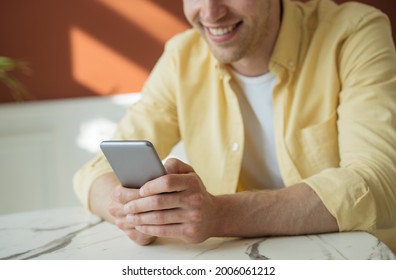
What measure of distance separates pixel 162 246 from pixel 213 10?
1.88 ft

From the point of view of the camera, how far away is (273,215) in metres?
0.92

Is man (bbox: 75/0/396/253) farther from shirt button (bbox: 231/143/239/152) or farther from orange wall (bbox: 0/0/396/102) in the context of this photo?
orange wall (bbox: 0/0/396/102)

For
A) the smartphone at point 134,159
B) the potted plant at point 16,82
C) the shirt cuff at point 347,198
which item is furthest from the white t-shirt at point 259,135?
the potted plant at point 16,82

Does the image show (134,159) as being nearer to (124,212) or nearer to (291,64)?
(124,212)

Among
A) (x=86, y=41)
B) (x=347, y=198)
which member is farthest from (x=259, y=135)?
(x=86, y=41)

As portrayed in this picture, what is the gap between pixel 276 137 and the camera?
1.25m

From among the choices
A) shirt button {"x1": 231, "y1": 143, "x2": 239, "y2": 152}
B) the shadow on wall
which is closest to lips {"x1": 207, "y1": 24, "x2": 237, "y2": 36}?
shirt button {"x1": 231, "y1": 143, "x2": 239, "y2": 152}

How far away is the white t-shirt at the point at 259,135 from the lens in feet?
4.24

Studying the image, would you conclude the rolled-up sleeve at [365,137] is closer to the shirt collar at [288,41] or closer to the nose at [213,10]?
the shirt collar at [288,41]

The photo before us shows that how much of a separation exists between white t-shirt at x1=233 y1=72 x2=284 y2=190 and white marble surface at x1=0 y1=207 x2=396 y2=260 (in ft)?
1.29

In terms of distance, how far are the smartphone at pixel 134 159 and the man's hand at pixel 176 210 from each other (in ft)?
0.05

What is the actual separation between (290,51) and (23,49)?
47.4 inches

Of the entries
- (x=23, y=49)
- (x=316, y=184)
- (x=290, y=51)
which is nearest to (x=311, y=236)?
(x=316, y=184)
